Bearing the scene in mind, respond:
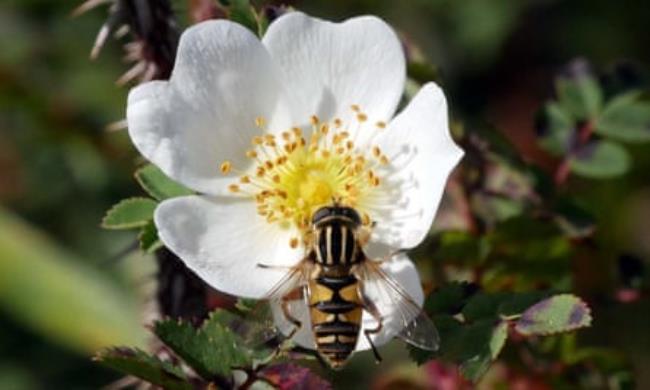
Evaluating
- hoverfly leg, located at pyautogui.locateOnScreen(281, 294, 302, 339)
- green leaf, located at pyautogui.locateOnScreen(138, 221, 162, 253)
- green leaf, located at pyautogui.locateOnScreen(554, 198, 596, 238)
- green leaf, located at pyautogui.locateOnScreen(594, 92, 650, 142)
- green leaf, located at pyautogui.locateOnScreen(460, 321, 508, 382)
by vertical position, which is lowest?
green leaf, located at pyautogui.locateOnScreen(554, 198, 596, 238)

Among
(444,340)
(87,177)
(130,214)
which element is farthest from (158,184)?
(87,177)

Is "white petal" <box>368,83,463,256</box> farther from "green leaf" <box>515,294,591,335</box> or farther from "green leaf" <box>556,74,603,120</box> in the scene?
"green leaf" <box>556,74,603,120</box>

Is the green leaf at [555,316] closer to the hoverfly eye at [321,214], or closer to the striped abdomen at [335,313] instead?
the striped abdomen at [335,313]

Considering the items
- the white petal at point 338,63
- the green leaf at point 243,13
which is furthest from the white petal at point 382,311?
the green leaf at point 243,13

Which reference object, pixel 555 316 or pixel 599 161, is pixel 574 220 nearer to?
pixel 599 161

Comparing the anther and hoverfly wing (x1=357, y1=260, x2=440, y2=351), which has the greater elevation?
the anther

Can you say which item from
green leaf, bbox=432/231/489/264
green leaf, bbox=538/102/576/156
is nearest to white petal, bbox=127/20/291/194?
green leaf, bbox=432/231/489/264
